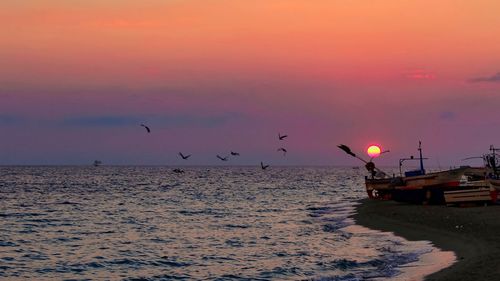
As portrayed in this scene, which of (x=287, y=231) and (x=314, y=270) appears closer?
(x=314, y=270)

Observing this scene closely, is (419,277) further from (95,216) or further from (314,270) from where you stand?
(95,216)

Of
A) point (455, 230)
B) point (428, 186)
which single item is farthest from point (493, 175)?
point (455, 230)

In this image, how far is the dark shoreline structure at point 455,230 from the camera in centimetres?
2196

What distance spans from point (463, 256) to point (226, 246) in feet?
43.8

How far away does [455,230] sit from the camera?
34.1 m

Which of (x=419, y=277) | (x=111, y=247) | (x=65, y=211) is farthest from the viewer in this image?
(x=65, y=211)

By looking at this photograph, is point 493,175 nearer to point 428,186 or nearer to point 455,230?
point 428,186

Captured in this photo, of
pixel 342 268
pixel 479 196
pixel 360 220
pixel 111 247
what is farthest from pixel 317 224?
pixel 342 268

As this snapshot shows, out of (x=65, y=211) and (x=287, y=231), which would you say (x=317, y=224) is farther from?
(x=65, y=211)

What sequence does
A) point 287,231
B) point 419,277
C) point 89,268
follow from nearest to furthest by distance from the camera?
point 419,277, point 89,268, point 287,231

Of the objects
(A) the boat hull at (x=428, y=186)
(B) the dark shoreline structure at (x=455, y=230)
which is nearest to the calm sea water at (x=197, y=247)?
(B) the dark shoreline structure at (x=455, y=230)

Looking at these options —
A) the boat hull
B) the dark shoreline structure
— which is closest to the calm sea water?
the dark shoreline structure

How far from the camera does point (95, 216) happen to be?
5591cm

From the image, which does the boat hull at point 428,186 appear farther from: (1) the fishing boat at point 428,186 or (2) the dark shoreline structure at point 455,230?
(2) the dark shoreline structure at point 455,230
